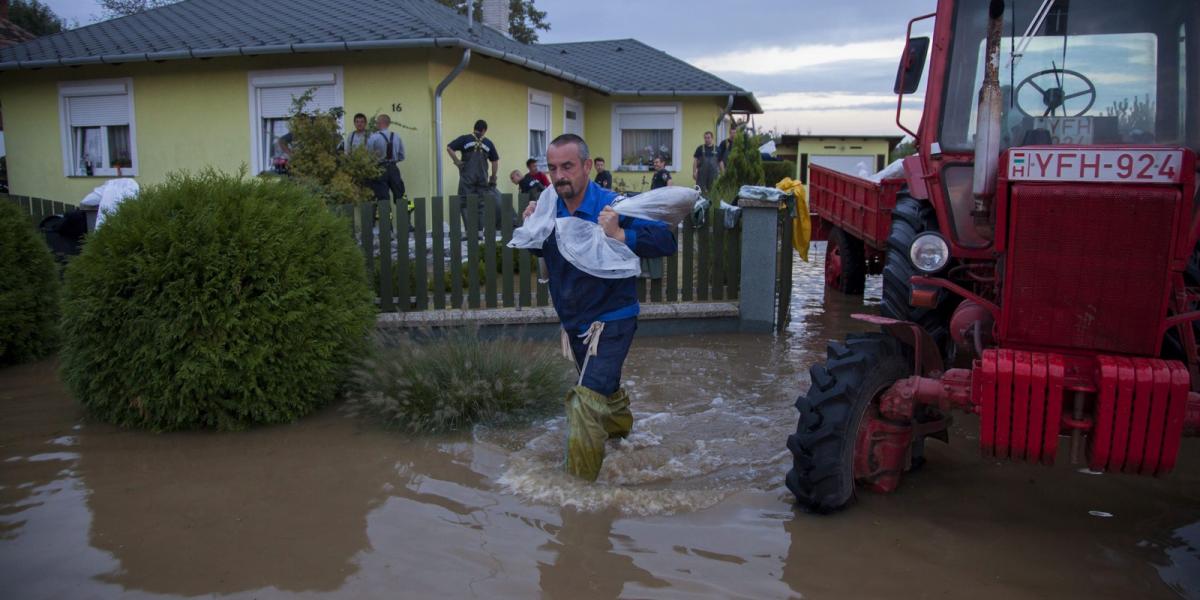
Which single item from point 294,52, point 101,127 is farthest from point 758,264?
point 101,127

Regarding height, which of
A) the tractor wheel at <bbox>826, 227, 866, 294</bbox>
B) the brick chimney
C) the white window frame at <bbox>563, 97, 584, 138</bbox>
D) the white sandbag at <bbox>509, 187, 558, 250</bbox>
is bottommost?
the tractor wheel at <bbox>826, 227, 866, 294</bbox>

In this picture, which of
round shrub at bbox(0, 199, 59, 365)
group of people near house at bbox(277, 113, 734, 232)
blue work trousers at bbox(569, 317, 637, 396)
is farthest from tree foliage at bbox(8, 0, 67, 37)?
blue work trousers at bbox(569, 317, 637, 396)

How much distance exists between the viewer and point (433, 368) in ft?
17.4

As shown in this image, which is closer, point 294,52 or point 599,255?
point 599,255

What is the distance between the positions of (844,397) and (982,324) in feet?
2.43

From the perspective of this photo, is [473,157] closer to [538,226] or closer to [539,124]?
[539,124]

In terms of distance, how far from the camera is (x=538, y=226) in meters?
4.22

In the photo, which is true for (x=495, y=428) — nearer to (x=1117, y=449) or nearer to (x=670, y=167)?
(x=1117, y=449)

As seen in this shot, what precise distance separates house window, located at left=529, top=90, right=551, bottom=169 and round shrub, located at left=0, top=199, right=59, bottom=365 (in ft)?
28.0

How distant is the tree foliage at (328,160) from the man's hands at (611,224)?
663cm

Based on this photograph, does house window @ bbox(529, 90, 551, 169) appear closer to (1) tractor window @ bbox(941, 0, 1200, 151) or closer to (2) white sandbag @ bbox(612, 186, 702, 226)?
(2) white sandbag @ bbox(612, 186, 702, 226)

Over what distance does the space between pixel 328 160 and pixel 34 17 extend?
101ft

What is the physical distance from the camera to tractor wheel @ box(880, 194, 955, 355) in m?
4.50

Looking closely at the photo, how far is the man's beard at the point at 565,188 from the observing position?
422 centimetres
